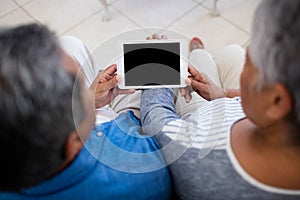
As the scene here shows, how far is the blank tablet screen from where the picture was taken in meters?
0.80

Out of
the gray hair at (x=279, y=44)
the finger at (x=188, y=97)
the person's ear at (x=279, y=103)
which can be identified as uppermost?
the gray hair at (x=279, y=44)

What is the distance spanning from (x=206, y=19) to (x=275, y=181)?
105 cm

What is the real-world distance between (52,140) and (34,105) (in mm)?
59

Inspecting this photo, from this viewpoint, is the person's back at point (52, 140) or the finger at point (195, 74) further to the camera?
the finger at point (195, 74)

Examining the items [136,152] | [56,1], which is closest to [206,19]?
[56,1]

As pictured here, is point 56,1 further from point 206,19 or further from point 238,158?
point 238,158

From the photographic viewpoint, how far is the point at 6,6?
1519mm

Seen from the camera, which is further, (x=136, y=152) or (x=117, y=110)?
(x=117, y=110)

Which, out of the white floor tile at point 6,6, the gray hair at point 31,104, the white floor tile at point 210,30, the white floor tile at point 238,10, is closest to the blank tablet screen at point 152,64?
the gray hair at point 31,104

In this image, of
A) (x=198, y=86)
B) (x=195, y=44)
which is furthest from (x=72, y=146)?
(x=195, y=44)

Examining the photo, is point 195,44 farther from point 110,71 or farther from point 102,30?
point 110,71

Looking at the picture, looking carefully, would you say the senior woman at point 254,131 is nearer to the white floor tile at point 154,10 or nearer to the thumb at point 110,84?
the thumb at point 110,84

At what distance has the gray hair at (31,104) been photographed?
0.40 meters

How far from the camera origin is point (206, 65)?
3.31 feet
